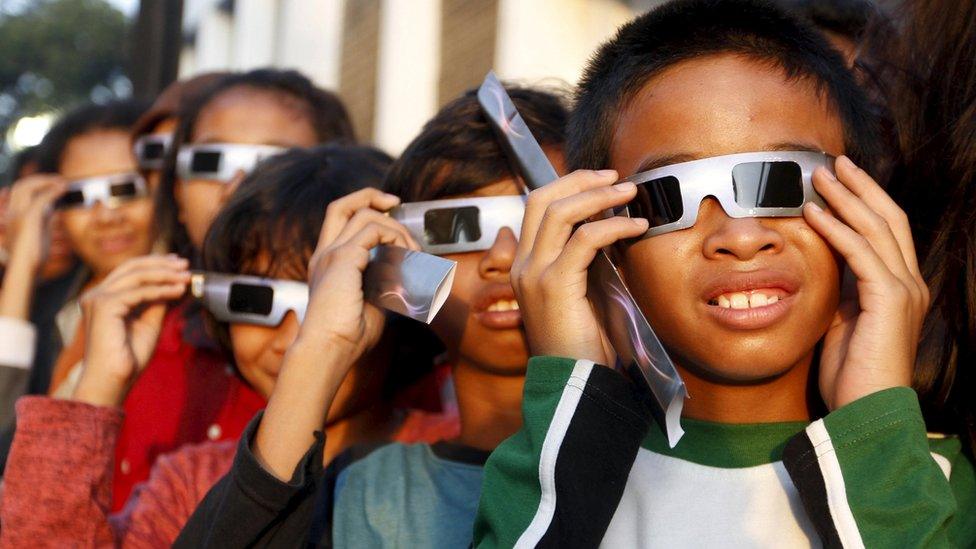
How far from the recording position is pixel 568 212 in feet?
6.69

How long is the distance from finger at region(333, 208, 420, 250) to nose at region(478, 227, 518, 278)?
6.0 inches

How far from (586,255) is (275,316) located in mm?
1077

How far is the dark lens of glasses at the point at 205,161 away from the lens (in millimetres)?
3771

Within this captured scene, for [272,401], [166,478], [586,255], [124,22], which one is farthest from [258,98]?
[124,22]

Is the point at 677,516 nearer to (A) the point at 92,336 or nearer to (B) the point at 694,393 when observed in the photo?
(B) the point at 694,393

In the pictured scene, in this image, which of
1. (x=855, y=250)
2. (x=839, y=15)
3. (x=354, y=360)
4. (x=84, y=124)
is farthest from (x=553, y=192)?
(x=84, y=124)

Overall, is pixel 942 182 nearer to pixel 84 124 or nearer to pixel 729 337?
pixel 729 337

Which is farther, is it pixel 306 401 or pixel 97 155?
pixel 97 155

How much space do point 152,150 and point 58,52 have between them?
3463mm

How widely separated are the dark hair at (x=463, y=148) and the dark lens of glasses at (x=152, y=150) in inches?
65.3

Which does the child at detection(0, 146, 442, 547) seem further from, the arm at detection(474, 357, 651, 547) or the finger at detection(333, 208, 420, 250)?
the arm at detection(474, 357, 651, 547)

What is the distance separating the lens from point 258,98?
3902 millimetres

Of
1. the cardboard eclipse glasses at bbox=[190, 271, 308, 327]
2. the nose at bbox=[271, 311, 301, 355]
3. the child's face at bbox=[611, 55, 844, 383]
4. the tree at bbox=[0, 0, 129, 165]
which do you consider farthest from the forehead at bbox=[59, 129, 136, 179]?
the child's face at bbox=[611, 55, 844, 383]

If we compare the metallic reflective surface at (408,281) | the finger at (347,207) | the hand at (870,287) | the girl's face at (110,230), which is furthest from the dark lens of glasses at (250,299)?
the girl's face at (110,230)
